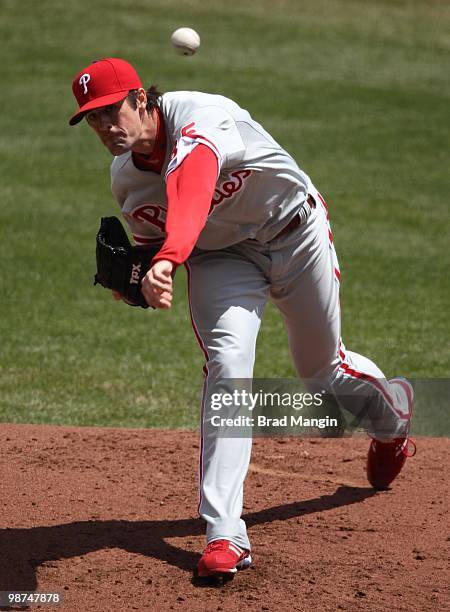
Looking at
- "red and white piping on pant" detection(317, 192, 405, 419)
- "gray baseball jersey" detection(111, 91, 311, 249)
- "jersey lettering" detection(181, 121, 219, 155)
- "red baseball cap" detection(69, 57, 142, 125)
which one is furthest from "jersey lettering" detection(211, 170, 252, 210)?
"red and white piping on pant" detection(317, 192, 405, 419)

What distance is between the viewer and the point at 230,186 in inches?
161

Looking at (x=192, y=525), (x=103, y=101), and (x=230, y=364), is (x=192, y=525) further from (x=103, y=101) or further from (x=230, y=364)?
(x=103, y=101)

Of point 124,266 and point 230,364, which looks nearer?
point 230,364

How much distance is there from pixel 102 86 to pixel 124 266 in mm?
716

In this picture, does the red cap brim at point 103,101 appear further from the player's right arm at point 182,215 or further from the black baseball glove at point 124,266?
the black baseball glove at point 124,266

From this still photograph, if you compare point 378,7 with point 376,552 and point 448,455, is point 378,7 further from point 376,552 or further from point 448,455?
point 376,552

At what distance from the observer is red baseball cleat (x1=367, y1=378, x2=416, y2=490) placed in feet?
16.2

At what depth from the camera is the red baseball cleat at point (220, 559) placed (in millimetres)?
3789

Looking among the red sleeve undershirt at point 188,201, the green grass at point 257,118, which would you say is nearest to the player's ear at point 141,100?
the red sleeve undershirt at point 188,201

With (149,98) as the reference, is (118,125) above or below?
below

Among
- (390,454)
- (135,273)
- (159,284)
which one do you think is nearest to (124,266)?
(135,273)

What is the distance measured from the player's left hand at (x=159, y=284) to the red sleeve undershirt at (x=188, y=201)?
0.04 m

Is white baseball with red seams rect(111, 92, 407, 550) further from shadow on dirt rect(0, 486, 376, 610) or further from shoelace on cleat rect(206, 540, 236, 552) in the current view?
shadow on dirt rect(0, 486, 376, 610)

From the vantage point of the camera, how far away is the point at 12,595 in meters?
3.72
